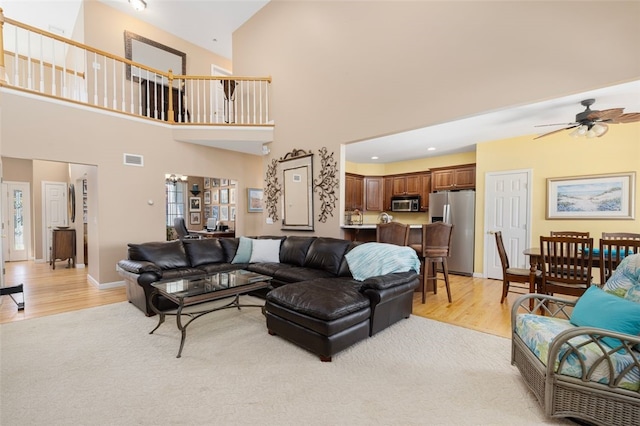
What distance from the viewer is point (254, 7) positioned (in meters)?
5.84

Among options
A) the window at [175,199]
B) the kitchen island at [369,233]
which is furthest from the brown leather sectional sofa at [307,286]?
the window at [175,199]

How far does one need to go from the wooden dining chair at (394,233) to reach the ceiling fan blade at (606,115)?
7.82ft

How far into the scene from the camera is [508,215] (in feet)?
16.9

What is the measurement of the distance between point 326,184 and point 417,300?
2.28 meters

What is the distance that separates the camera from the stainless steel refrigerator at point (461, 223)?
555cm

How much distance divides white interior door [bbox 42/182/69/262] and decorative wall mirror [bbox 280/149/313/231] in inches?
255

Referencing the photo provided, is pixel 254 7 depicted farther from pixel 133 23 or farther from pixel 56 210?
pixel 56 210

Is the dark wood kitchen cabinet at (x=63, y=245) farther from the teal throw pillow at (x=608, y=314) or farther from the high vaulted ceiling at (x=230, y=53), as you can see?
the teal throw pillow at (x=608, y=314)

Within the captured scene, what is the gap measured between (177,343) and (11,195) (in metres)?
7.87

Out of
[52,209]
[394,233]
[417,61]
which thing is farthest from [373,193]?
[52,209]

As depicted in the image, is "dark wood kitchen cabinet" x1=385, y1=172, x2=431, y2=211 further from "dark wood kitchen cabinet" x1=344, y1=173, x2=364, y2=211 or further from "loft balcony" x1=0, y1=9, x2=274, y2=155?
"loft balcony" x1=0, y1=9, x2=274, y2=155

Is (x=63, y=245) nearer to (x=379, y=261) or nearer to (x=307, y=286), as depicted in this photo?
(x=307, y=286)

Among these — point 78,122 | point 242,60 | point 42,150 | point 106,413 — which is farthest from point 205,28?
point 106,413

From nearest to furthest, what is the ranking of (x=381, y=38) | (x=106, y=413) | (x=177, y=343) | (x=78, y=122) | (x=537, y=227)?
(x=106, y=413), (x=177, y=343), (x=381, y=38), (x=78, y=122), (x=537, y=227)
